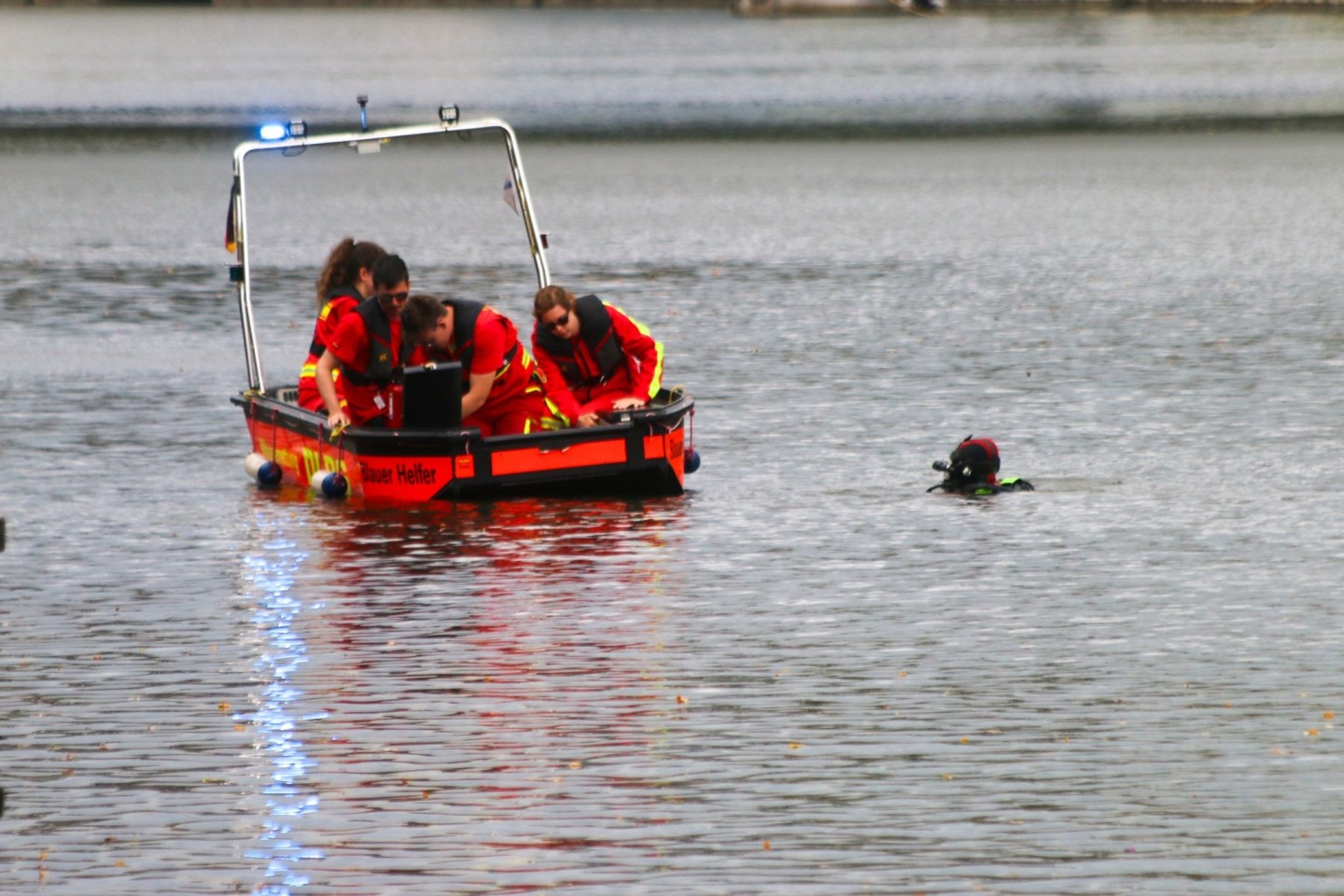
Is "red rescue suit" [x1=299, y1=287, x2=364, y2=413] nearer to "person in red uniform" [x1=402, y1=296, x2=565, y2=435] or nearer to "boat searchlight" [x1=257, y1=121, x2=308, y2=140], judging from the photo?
"person in red uniform" [x1=402, y1=296, x2=565, y2=435]

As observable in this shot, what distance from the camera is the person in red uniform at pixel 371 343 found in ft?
47.5

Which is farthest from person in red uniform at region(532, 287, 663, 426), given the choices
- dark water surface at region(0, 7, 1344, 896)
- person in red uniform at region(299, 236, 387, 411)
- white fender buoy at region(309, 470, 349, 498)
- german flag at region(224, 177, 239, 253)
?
german flag at region(224, 177, 239, 253)

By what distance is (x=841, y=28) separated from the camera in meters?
138

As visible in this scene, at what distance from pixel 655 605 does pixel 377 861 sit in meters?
4.12

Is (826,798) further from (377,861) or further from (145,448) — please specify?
(145,448)

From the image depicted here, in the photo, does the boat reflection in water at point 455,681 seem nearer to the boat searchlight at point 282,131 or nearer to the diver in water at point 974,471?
the diver in water at point 974,471

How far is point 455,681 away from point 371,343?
426 centimetres

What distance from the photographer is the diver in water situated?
15.2 m

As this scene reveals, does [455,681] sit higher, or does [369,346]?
[369,346]

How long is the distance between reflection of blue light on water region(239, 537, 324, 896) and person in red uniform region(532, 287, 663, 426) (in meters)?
1.80

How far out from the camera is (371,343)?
14.6 meters

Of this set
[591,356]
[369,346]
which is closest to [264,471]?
[369,346]

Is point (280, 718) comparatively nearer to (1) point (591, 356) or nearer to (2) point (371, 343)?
(2) point (371, 343)

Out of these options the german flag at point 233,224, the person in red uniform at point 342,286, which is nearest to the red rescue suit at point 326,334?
the person in red uniform at point 342,286
